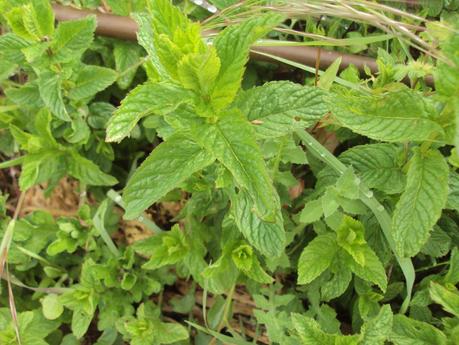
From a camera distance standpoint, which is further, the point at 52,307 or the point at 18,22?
the point at 52,307

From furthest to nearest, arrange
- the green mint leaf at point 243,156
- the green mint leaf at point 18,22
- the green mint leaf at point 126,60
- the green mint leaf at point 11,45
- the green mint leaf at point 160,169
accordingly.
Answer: the green mint leaf at point 126,60
the green mint leaf at point 11,45
the green mint leaf at point 18,22
the green mint leaf at point 160,169
the green mint leaf at point 243,156

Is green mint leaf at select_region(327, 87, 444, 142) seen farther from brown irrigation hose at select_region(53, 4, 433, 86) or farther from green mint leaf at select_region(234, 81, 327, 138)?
brown irrigation hose at select_region(53, 4, 433, 86)

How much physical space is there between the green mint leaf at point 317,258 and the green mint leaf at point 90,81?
900 mm

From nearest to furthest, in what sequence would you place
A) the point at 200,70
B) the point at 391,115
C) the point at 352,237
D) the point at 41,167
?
the point at 200,70 < the point at 391,115 < the point at 352,237 < the point at 41,167

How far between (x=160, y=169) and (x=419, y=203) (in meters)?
0.62

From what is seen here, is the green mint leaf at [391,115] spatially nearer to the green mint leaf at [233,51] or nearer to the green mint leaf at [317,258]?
the green mint leaf at [233,51]

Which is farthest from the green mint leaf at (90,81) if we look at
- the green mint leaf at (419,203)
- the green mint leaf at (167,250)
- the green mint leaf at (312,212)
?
the green mint leaf at (419,203)

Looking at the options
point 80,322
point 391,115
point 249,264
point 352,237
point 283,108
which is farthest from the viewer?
point 80,322

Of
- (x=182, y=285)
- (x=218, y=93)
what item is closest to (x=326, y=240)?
(x=218, y=93)

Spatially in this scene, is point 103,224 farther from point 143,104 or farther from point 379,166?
point 379,166

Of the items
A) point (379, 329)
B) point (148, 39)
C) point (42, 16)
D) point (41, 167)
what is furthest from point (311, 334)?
point (42, 16)

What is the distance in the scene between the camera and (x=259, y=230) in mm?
1361

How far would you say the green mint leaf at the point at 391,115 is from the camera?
1214mm

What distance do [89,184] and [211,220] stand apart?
1.73 ft
